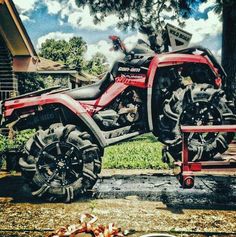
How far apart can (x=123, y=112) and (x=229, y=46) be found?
6.21m

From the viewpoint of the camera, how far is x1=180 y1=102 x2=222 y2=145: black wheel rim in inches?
219

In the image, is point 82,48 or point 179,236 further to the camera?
point 82,48

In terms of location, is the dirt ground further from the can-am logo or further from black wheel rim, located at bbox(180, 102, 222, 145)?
the can-am logo

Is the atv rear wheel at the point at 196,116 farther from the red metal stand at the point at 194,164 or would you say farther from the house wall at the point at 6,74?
the house wall at the point at 6,74

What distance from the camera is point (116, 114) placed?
546cm

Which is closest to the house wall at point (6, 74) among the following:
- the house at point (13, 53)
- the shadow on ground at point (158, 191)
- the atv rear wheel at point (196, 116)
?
the house at point (13, 53)

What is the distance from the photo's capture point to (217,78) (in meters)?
5.82

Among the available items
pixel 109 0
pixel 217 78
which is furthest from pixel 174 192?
pixel 109 0

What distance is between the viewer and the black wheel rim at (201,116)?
556 centimetres

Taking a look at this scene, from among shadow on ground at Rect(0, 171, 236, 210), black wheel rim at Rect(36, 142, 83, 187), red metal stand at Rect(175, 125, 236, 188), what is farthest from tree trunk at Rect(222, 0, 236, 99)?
black wheel rim at Rect(36, 142, 83, 187)

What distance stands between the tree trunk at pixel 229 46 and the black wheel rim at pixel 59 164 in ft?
20.9

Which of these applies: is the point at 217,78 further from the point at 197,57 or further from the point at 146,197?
the point at 146,197

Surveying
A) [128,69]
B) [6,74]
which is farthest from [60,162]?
[6,74]

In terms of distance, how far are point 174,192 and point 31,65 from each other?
24.1ft
